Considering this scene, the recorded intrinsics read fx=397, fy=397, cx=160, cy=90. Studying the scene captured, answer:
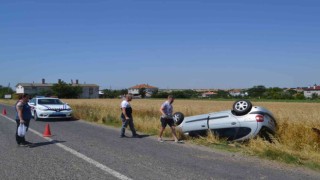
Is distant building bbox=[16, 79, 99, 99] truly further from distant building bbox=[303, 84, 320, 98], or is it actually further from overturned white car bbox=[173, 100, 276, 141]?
overturned white car bbox=[173, 100, 276, 141]

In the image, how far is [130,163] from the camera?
337 inches

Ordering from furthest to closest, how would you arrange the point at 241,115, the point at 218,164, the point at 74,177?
the point at 241,115, the point at 218,164, the point at 74,177

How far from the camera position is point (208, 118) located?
504 inches

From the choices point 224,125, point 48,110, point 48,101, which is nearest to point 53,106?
point 48,110

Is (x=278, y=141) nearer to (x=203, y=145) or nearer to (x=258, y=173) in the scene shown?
(x=203, y=145)

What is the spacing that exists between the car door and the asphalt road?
1.19 meters

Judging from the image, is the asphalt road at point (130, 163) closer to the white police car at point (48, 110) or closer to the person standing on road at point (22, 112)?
the person standing on road at point (22, 112)

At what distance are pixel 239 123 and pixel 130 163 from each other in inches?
177

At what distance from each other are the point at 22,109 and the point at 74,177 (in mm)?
4953

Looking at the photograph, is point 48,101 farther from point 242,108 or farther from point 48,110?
point 242,108

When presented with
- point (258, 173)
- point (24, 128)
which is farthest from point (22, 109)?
point (258, 173)

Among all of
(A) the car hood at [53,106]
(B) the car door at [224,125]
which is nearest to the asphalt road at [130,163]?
(B) the car door at [224,125]

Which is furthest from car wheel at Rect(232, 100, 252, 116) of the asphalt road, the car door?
the asphalt road

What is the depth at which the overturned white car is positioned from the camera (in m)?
11.6
